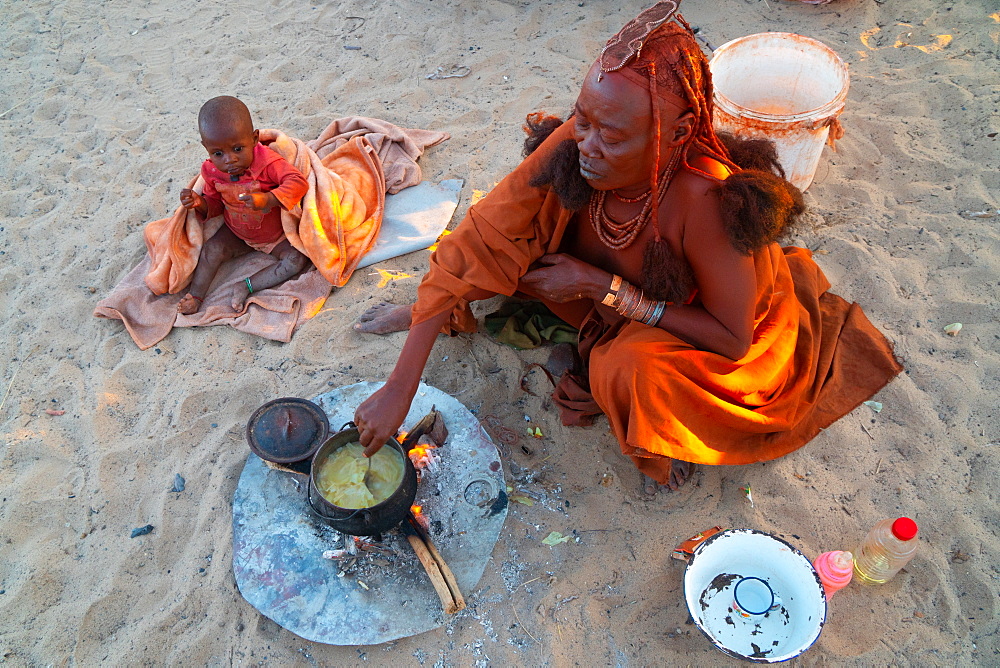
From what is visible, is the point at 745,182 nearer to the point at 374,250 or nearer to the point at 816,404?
the point at 816,404

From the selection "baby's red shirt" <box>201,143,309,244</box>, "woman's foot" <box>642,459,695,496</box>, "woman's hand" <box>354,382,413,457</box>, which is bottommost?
"woman's foot" <box>642,459,695,496</box>

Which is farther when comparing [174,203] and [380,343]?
[174,203]

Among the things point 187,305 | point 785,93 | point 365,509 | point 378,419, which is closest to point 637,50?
point 378,419

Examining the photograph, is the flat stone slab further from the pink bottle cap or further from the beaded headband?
the beaded headband

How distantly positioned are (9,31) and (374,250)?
3.62 metres

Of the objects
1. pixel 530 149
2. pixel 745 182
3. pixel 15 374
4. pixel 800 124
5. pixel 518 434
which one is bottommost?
pixel 518 434

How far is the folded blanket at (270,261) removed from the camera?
2961mm

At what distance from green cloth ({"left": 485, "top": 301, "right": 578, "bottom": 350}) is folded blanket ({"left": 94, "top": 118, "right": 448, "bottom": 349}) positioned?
82 cm

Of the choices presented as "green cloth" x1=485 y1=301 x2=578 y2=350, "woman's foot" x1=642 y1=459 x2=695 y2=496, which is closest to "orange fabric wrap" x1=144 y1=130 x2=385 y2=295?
"green cloth" x1=485 y1=301 x2=578 y2=350

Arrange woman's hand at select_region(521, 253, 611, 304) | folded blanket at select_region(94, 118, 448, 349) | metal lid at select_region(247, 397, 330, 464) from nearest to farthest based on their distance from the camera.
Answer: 1. woman's hand at select_region(521, 253, 611, 304)
2. metal lid at select_region(247, 397, 330, 464)
3. folded blanket at select_region(94, 118, 448, 349)

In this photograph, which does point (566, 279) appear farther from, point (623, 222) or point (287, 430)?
point (287, 430)

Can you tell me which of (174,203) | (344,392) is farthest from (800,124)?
(174,203)

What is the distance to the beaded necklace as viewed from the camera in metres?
1.86

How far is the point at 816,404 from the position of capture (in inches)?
91.1
